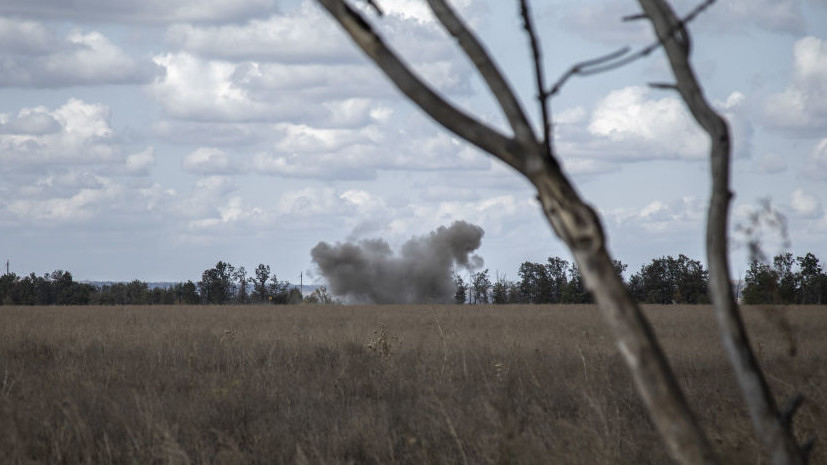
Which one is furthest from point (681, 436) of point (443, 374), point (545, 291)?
point (545, 291)

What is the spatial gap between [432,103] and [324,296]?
70306 millimetres

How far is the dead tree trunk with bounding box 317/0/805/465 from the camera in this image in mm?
2246

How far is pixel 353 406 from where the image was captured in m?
8.05

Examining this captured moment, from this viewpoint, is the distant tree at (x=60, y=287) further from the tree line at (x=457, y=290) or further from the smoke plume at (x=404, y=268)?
the smoke plume at (x=404, y=268)

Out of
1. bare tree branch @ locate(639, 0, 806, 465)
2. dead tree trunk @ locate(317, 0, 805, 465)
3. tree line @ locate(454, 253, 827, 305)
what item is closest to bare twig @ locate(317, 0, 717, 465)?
dead tree trunk @ locate(317, 0, 805, 465)

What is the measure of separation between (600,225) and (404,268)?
72707mm

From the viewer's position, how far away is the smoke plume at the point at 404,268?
244ft

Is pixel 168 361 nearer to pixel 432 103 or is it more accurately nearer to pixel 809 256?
pixel 432 103

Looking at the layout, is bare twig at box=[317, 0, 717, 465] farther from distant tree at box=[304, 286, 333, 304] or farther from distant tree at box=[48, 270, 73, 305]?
distant tree at box=[48, 270, 73, 305]

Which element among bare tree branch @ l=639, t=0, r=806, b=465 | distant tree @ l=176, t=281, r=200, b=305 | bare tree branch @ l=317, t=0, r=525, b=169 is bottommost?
bare tree branch @ l=639, t=0, r=806, b=465

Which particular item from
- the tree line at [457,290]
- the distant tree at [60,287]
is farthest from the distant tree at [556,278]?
the distant tree at [60,287]

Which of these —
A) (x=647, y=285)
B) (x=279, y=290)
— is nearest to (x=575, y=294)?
(x=647, y=285)

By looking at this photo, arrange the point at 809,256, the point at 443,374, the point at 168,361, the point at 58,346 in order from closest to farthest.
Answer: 1. the point at 443,374
2. the point at 168,361
3. the point at 58,346
4. the point at 809,256

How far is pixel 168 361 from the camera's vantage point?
11.4 meters
